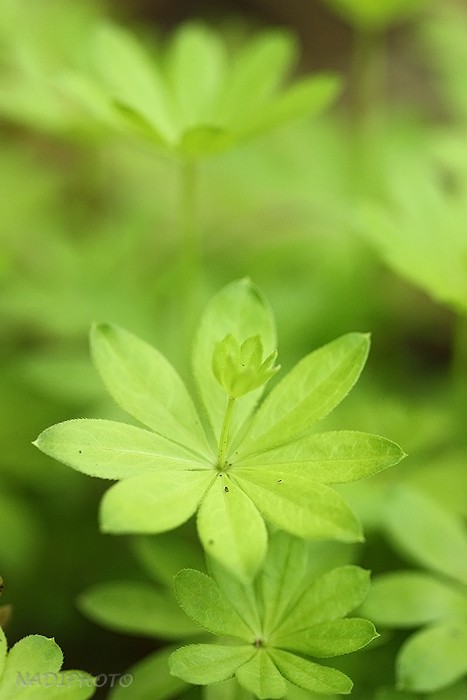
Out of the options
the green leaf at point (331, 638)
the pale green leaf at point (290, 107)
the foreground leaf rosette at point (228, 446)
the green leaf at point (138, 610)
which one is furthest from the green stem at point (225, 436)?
the pale green leaf at point (290, 107)

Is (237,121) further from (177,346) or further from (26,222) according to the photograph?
(26,222)

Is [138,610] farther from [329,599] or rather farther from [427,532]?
[427,532]

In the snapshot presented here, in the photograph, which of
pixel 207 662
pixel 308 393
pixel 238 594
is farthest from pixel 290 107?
pixel 207 662

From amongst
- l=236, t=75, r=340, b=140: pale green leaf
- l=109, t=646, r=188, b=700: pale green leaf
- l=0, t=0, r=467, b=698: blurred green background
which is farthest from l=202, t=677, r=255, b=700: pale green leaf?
l=236, t=75, r=340, b=140: pale green leaf

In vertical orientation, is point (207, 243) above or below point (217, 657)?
above

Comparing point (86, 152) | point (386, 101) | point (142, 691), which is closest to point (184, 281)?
point (142, 691)

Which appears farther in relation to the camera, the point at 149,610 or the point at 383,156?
the point at 383,156

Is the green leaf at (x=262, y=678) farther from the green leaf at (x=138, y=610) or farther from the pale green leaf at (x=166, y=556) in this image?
the pale green leaf at (x=166, y=556)
